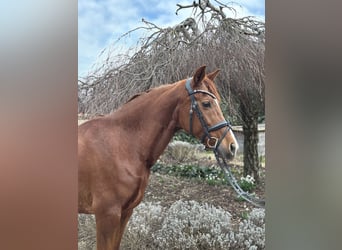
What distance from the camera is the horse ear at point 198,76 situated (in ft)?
7.03

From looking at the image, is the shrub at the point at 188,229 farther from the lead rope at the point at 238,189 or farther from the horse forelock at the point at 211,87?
the horse forelock at the point at 211,87

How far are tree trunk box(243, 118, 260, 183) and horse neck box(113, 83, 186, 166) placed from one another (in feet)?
1.18

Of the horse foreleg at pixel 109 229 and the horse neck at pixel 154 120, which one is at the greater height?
the horse neck at pixel 154 120

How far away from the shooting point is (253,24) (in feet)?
7.13

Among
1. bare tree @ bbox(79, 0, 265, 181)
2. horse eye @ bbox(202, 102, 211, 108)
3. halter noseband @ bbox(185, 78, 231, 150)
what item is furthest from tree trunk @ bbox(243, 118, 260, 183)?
horse eye @ bbox(202, 102, 211, 108)

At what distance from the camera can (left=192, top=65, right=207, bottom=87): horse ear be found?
2.14 m

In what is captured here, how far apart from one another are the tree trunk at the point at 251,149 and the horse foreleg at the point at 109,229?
2.26ft

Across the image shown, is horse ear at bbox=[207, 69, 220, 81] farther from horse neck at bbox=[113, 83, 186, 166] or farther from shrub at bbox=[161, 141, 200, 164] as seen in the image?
shrub at bbox=[161, 141, 200, 164]

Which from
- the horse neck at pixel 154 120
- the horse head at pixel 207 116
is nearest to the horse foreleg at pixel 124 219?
the horse neck at pixel 154 120

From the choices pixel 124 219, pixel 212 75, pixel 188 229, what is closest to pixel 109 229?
pixel 124 219

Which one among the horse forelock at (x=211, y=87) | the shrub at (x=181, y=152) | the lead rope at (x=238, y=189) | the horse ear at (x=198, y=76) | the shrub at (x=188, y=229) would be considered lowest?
the shrub at (x=188, y=229)

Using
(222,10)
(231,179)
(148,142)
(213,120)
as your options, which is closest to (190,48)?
(222,10)

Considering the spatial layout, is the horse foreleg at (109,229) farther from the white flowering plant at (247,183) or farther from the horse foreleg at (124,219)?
the white flowering plant at (247,183)
